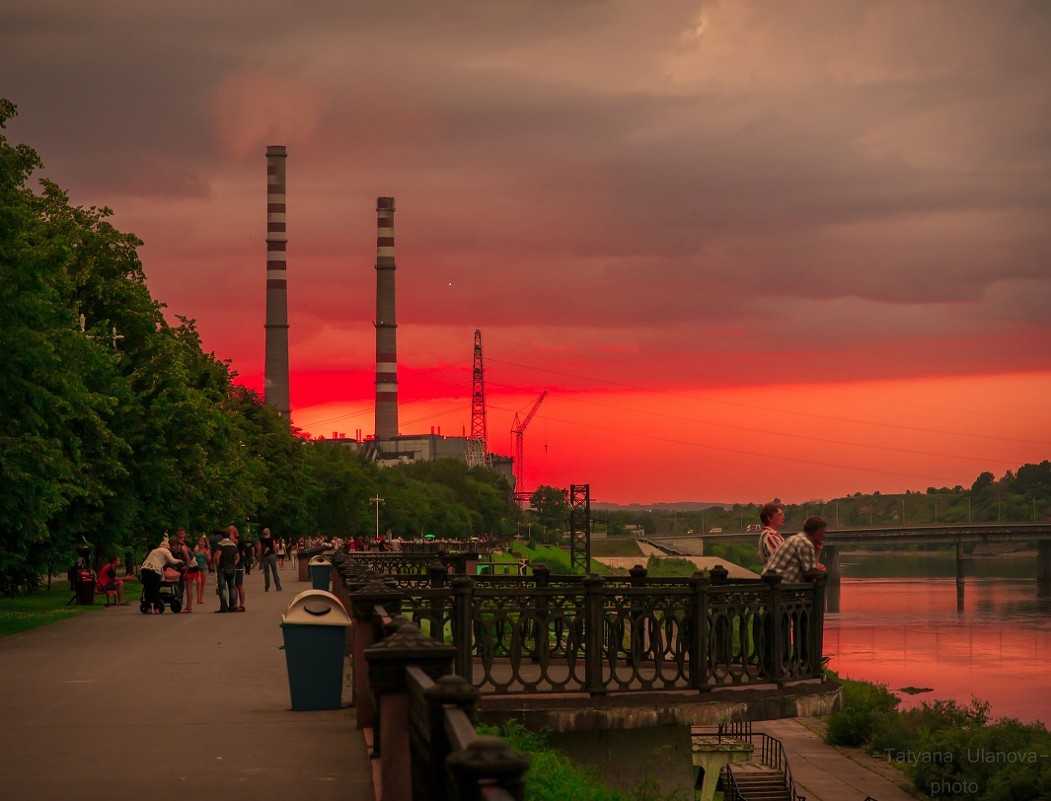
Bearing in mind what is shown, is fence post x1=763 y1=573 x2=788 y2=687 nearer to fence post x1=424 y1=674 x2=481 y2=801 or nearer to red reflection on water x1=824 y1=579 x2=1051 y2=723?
fence post x1=424 y1=674 x2=481 y2=801

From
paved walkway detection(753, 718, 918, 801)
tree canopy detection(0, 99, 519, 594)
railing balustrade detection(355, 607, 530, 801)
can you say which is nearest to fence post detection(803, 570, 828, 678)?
railing balustrade detection(355, 607, 530, 801)

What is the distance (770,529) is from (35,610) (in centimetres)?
2608

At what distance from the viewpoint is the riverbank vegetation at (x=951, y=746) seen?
42031 millimetres

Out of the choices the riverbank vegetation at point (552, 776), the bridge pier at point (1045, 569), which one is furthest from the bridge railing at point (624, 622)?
the bridge pier at point (1045, 569)

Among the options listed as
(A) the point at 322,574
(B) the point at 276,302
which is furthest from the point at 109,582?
(B) the point at 276,302

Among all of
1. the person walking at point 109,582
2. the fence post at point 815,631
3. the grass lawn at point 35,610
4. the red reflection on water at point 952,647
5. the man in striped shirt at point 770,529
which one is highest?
the man in striped shirt at point 770,529

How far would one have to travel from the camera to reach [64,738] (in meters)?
14.6

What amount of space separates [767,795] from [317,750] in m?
32.7

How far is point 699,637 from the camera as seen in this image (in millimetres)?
15227

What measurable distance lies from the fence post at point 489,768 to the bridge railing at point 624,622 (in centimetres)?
843

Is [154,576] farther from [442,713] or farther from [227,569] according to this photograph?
[442,713]

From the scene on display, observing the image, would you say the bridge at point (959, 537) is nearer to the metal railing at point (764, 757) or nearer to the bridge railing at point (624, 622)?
the metal railing at point (764, 757)

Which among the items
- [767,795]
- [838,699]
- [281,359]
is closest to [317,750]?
[838,699]

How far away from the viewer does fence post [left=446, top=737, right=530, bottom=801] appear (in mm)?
4922
